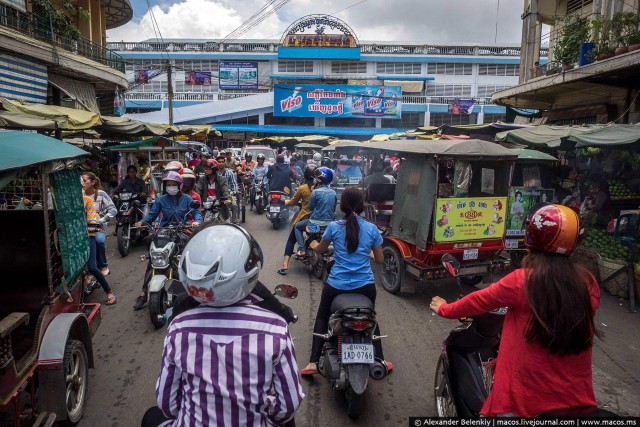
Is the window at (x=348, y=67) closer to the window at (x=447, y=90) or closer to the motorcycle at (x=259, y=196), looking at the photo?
the window at (x=447, y=90)

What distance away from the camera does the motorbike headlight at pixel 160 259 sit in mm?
4941

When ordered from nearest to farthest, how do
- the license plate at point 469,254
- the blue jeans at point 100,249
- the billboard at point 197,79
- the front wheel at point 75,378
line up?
the front wheel at point 75,378 < the blue jeans at point 100,249 < the license plate at point 469,254 < the billboard at point 197,79

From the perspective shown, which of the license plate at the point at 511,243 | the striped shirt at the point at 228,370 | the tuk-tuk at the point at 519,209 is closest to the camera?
the striped shirt at the point at 228,370

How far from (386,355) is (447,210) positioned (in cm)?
224

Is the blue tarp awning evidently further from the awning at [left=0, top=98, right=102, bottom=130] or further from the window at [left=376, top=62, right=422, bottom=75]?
the awning at [left=0, top=98, right=102, bottom=130]

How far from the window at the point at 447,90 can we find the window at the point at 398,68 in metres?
1.94

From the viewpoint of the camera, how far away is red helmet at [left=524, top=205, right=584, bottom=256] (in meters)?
1.84

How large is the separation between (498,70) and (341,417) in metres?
42.6

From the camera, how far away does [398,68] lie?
39.8 metres

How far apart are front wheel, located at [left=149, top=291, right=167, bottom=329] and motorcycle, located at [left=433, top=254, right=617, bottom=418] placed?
324 cm

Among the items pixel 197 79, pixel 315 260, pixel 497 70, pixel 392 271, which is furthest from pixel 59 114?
pixel 497 70

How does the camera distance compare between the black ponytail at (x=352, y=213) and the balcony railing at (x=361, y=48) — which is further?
the balcony railing at (x=361, y=48)

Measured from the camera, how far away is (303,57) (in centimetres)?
3888

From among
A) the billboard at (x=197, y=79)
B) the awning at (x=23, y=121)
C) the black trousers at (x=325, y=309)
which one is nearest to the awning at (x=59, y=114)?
the awning at (x=23, y=121)
